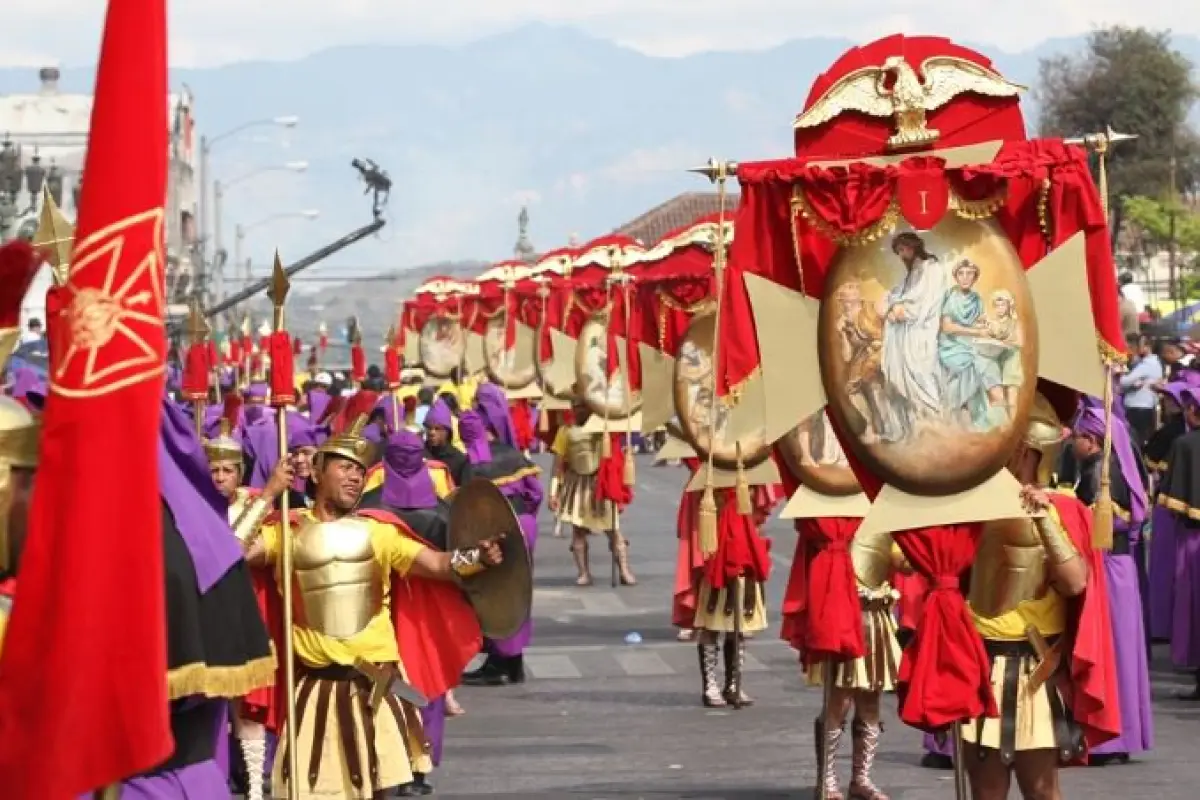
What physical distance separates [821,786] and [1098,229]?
3843 millimetres

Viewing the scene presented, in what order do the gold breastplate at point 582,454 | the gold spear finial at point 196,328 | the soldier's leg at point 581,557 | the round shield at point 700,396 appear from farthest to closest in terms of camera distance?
the soldier's leg at point 581,557 < the gold breastplate at point 582,454 < the round shield at point 700,396 < the gold spear finial at point 196,328

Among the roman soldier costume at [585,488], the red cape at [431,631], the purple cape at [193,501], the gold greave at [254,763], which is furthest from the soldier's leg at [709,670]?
the purple cape at [193,501]

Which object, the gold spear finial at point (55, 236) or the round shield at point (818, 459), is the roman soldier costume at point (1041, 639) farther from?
the gold spear finial at point (55, 236)

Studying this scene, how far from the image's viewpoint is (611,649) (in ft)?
72.2

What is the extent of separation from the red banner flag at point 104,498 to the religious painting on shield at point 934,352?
520cm

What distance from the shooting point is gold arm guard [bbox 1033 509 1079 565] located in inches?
416

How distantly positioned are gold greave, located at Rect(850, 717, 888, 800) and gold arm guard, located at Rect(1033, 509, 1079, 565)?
3.37 metres

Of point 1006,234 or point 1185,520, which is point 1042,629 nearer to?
point 1006,234

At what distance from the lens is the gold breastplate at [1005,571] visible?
10781 millimetres

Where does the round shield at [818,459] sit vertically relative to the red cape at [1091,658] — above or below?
above

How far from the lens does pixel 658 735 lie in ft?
55.1

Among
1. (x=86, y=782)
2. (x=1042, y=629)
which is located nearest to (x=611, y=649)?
(x=1042, y=629)

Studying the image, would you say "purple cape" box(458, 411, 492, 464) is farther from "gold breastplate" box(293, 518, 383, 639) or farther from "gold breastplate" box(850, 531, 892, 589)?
"gold breastplate" box(293, 518, 383, 639)

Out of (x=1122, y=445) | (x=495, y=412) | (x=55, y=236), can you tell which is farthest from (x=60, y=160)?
(x=55, y=236)
